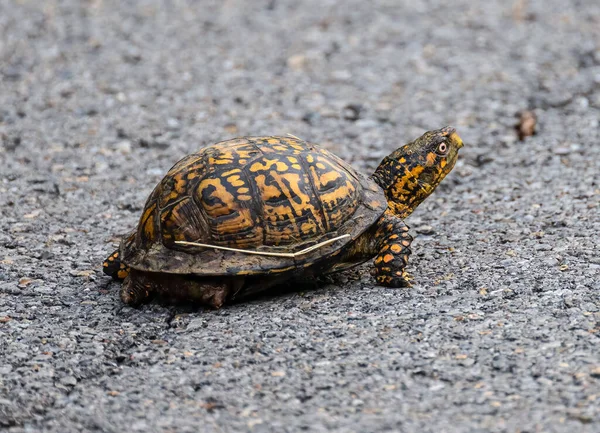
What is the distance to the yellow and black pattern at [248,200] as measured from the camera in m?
3.96

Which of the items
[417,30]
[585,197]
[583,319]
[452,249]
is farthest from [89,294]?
[417,30]

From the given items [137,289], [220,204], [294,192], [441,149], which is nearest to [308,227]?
[294,192]

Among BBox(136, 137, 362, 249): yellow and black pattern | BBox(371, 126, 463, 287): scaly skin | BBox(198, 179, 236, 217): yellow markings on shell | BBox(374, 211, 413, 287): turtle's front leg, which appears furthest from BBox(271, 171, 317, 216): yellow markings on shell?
BBox(371, 126, 463, 287): scaly skin

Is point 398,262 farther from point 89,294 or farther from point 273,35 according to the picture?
point 273,35

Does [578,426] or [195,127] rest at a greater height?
[195,127]

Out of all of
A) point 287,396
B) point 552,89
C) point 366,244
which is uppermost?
point 552,89

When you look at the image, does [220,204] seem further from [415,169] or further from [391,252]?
[415,169]

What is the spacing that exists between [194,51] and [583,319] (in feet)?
19.7

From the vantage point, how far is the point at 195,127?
7086 mm

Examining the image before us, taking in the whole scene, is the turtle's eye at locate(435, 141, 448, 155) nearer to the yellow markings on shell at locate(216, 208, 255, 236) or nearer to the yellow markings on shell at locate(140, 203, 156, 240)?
the yellow markings on shell at locate(216, 208, 255, 236)

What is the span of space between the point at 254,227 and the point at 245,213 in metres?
0.08

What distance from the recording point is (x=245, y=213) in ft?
13.0

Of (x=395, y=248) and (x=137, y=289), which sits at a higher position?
(x=395, y=248)

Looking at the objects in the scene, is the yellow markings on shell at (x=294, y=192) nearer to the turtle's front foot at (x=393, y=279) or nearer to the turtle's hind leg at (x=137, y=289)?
the turtle's front foot at (x=393, y=279)
